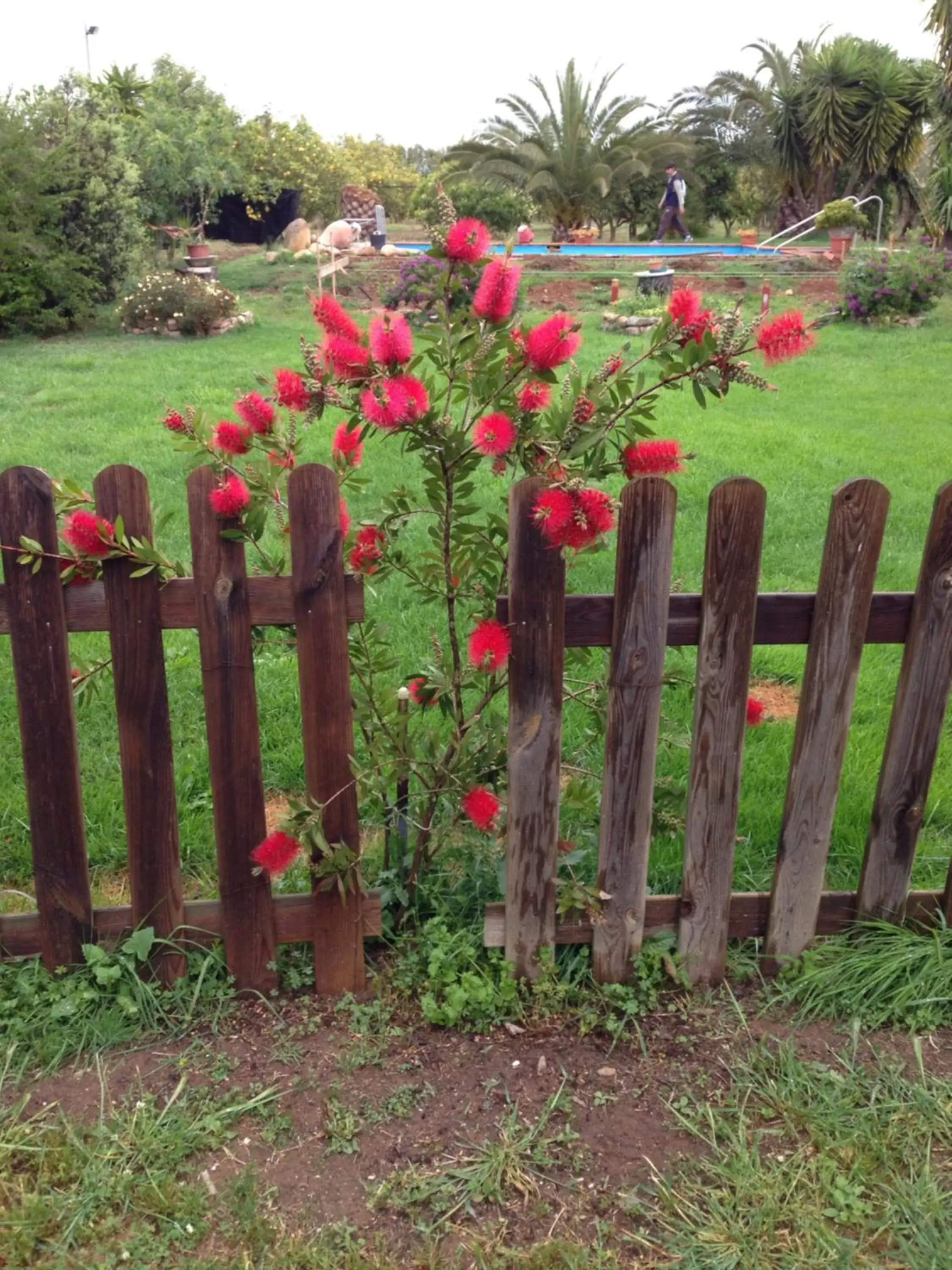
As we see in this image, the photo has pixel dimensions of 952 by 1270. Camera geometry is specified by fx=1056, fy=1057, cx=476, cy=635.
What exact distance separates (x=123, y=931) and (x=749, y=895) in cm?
151

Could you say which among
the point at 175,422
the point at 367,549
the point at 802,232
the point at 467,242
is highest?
the point at 802,232

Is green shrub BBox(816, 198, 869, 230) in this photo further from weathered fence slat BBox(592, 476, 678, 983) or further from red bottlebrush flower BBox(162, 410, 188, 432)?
red bottlebrush flower BBox(162, 410, 188, 432)

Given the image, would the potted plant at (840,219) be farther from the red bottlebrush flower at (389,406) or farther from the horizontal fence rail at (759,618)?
the red bottlebrush flower at (389,406)

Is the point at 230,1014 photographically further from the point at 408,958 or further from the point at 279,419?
→ the point at 279,419

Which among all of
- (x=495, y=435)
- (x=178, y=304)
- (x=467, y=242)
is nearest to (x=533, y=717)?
(x=495, y=435)

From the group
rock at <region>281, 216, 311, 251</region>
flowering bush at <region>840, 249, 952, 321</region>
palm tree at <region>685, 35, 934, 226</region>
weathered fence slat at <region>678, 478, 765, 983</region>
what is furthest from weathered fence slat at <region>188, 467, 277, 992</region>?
palm tree at <region>685, 35, 934, 226</region>

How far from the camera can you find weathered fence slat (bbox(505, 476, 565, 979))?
2219 mm

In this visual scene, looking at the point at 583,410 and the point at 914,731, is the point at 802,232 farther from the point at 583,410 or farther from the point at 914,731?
the point at 583,410

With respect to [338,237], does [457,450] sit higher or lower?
lower

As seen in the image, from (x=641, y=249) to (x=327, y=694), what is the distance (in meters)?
25.7

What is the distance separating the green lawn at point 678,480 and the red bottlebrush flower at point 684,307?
67cm

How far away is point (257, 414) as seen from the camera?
2328mm

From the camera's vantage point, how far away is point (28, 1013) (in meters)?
2.44

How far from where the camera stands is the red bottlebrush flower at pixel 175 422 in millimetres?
2252
